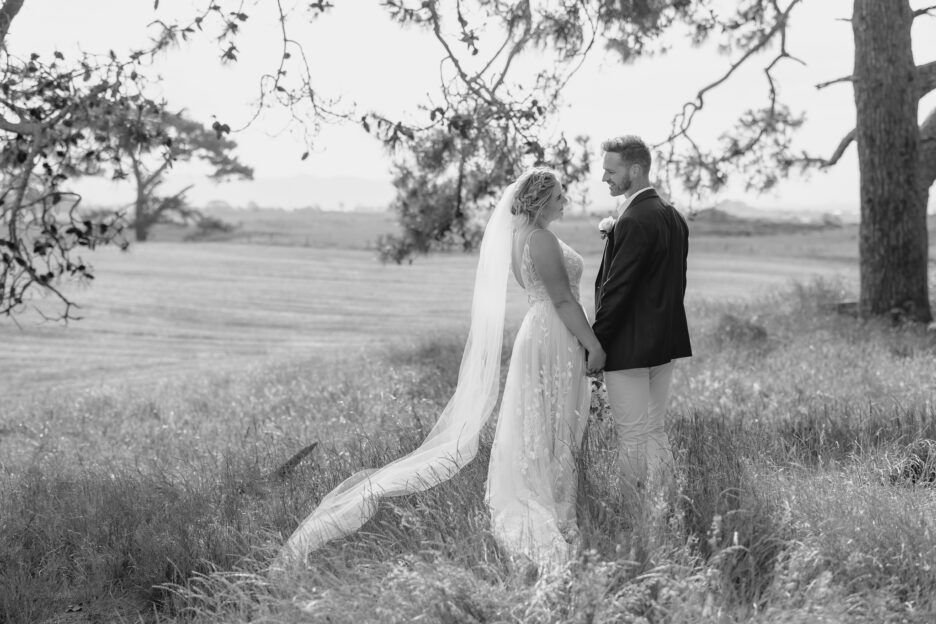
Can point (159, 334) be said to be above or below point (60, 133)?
below

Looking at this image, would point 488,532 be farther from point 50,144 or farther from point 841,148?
point 841,148

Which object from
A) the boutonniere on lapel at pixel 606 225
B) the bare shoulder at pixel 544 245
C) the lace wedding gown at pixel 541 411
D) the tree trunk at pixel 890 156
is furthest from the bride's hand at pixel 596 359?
the tree trunk at pixel 890 156

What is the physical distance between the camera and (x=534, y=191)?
18.5ft

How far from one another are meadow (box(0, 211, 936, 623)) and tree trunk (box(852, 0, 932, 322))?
0.81 metres

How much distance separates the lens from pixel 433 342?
15445 mm

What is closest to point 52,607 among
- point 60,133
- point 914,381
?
point 60,133

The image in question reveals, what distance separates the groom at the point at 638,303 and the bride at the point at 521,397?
176 mm

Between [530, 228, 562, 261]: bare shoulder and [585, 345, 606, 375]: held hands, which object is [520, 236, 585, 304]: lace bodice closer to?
[530, 228, 562, 261]: bare shoulder

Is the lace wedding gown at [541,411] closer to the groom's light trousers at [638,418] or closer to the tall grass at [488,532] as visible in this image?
the tall grass at [488,532]

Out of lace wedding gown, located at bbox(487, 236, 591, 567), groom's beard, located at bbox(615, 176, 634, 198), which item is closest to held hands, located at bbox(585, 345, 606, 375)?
lace wedding gown, located at bbox(487, 236, 591, 567)

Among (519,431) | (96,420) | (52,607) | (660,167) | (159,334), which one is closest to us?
(52,607)

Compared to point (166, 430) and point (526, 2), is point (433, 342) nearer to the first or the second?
point (166, 430)

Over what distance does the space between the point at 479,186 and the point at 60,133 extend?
14.0ft

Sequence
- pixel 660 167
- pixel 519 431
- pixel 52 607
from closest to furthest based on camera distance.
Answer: pixel 52 607 < pixel 519 431 < pixel 660 167
